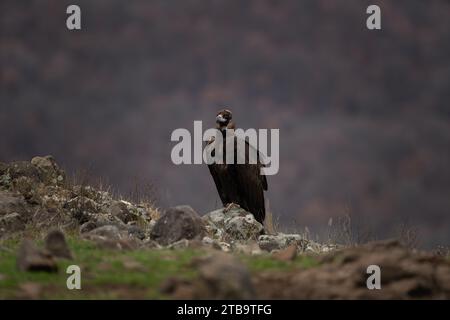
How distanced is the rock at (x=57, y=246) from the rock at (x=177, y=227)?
3.36 m

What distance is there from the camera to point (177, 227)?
1505cm

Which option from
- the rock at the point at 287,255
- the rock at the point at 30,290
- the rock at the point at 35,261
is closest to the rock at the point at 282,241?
the rock at the point at 287,255

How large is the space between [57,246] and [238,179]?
31.4ft

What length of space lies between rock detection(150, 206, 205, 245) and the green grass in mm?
2508

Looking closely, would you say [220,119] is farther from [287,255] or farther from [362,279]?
[362,279]

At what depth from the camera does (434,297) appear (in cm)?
1022

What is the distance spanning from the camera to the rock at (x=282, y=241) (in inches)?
693

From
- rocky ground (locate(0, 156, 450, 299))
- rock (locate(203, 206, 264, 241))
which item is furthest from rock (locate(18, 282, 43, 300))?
rock (locate(203, 206, 264, 241))

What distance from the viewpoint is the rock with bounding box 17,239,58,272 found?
35.4 ft

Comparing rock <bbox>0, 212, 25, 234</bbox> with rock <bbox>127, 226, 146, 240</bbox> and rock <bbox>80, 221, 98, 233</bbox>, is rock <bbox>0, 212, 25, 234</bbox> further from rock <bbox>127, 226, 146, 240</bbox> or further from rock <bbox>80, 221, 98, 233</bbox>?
rock <bbox>127, 226, 146, 240</bbox>

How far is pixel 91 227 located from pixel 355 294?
8.10 meters

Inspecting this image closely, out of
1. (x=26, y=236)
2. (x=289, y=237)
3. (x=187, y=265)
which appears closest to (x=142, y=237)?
(x=26, y=236)

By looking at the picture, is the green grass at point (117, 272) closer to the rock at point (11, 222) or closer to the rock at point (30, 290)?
the rock at point (30, 290)

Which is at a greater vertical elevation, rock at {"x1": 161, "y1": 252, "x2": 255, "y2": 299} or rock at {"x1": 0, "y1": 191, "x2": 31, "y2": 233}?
rock at {"x1": 0, "y1": 191, "x2": 31, "y2": 233}
